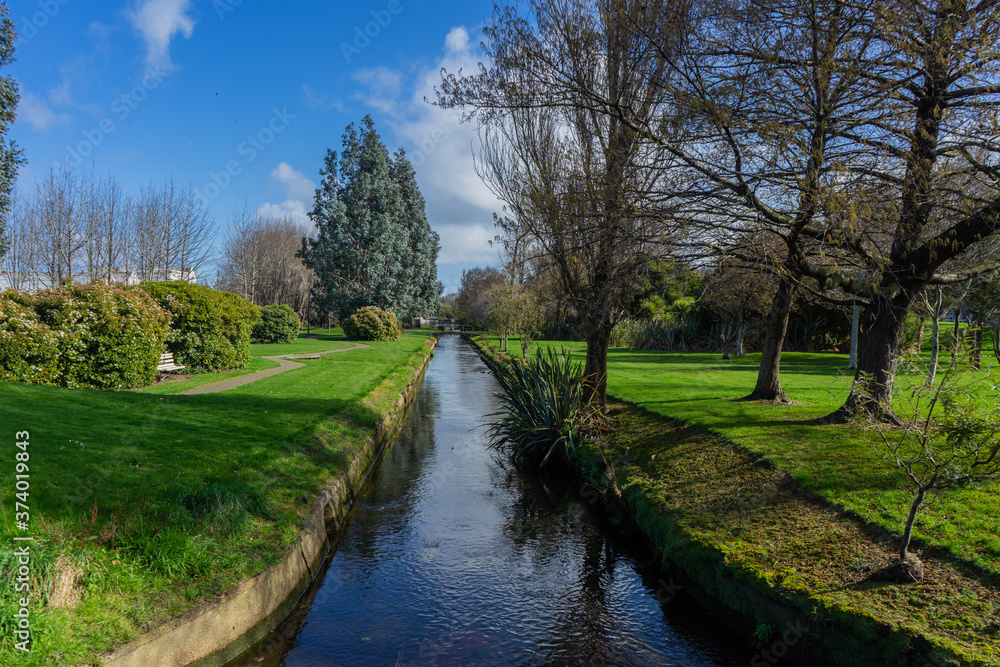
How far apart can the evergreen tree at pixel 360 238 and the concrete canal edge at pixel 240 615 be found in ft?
115

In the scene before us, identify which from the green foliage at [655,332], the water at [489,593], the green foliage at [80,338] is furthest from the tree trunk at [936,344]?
the green foliage at [655,332]

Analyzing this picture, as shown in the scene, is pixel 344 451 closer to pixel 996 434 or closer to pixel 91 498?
pixel 91 498

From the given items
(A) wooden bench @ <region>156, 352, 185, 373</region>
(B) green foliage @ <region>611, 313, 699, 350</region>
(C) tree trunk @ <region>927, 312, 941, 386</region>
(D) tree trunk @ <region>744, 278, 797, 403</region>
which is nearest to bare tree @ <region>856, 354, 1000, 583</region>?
(C) tree trunk @ <region>927, 312, 941, 386</region>

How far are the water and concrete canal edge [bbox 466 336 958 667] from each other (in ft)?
0.64

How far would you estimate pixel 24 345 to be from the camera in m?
10.3

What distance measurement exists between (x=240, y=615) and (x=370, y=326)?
3163cm

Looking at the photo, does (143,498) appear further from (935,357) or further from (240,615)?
(935,357)

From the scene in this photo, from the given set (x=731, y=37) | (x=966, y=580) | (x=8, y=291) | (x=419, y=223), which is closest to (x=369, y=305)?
(x=419, y=223)

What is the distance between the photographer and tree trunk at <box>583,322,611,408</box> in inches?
454

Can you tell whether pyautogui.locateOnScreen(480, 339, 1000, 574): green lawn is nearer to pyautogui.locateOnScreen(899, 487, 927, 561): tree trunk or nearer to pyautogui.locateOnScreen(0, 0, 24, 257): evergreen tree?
pyautogui.locateOnScreen(899, 487, 927, 561): tree trunk

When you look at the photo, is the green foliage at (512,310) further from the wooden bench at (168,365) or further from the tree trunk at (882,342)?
the tree trunk at (882,342)

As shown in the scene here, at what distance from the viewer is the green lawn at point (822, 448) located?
532 cm

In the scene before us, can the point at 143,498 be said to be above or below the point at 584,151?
below

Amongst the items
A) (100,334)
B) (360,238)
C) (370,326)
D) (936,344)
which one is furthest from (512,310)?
(936,344)
